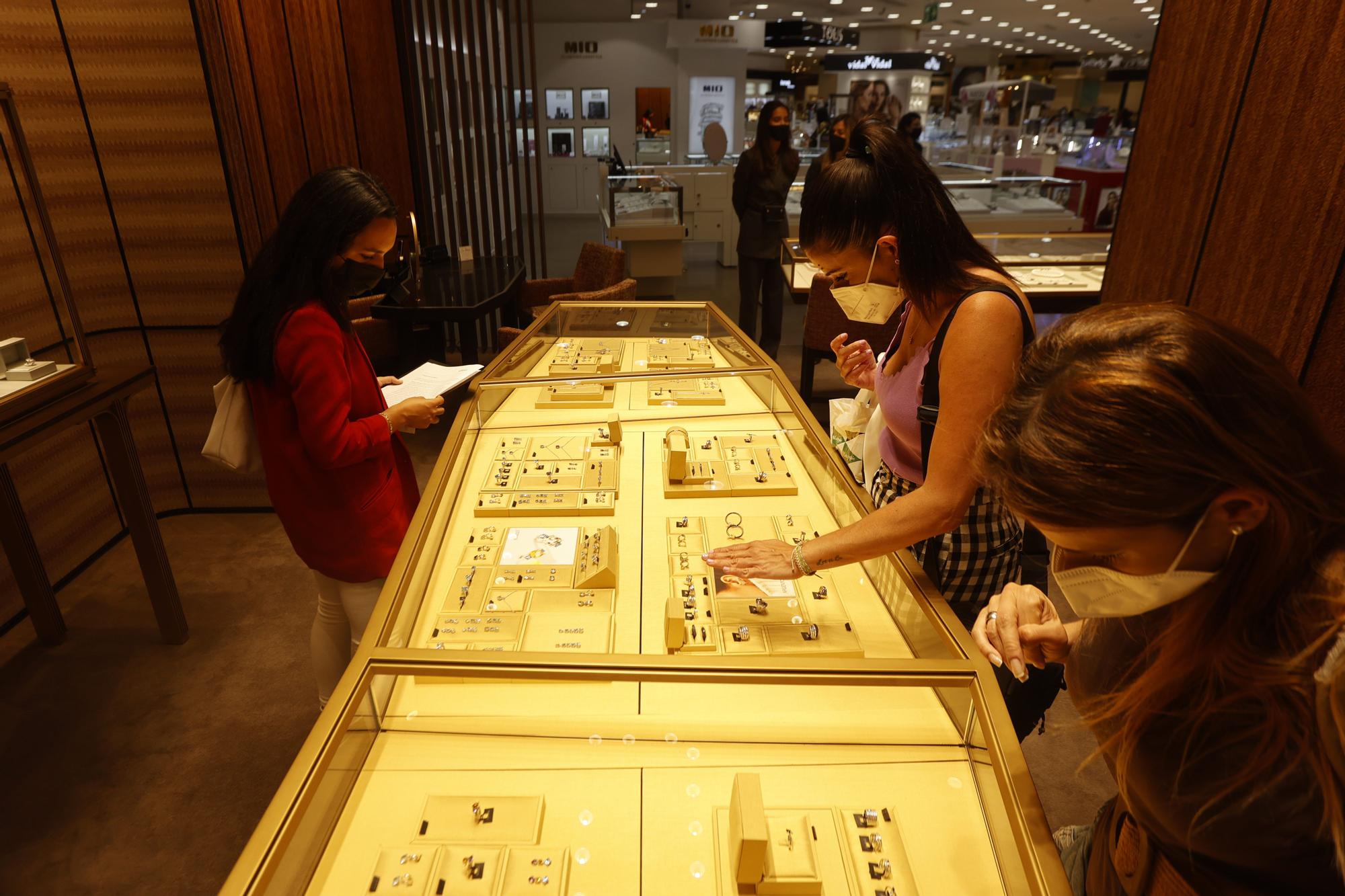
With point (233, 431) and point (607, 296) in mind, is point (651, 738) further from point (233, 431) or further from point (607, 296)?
point (607, 296)

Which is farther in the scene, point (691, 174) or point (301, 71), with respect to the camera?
point (691, 174)

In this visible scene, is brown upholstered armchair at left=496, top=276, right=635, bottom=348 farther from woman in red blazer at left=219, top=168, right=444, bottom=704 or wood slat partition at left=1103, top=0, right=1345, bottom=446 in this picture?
wood slat partition at left=1103, top=0, right=1345, bottom=446

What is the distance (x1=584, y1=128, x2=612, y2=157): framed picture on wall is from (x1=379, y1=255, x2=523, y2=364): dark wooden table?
8.71m

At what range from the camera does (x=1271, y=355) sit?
763 millimetres

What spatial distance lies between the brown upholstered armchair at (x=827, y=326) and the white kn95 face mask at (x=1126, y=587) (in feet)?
12.4

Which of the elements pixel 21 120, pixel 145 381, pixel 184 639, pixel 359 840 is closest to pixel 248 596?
pixel 184 639

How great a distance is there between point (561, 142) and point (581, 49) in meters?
1.51

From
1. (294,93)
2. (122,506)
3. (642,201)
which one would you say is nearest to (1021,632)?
(122,506)

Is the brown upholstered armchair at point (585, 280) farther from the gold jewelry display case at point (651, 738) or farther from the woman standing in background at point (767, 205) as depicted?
the gold jewelry display case at point (651, 738)

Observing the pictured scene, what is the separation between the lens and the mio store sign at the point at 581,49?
13086mm

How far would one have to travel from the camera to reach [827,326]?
15.9 feet

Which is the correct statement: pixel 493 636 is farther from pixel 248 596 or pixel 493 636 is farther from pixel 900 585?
pixel 248 596

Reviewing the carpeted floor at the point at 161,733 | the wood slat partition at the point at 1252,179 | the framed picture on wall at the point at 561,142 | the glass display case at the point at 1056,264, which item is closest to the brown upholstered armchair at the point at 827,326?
the glass display case at the point at 1056,264

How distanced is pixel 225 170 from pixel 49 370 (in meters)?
1.30
